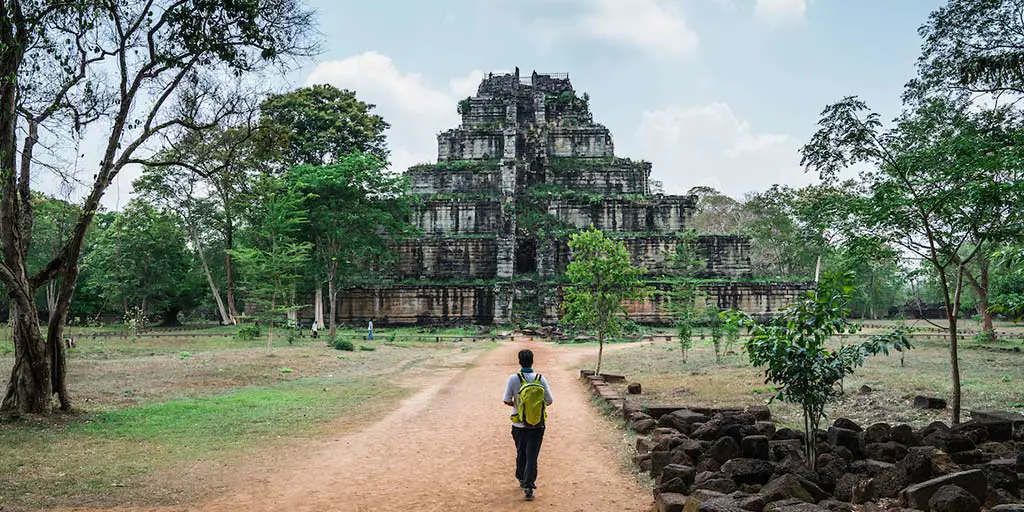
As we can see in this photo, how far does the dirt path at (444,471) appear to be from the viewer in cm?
681

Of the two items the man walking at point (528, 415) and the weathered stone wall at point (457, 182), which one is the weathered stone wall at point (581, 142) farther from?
the man walking at point (528, 415)

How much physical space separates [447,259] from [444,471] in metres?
33.3

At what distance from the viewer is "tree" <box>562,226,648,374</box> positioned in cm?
1723

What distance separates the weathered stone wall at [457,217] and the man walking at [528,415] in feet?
115

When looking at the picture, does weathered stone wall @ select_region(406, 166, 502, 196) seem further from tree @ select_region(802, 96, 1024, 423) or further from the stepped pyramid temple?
tree @ select_region(802, 96, 1024, 423)

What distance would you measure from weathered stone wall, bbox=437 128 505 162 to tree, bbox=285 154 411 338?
1286cm

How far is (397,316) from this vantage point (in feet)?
128

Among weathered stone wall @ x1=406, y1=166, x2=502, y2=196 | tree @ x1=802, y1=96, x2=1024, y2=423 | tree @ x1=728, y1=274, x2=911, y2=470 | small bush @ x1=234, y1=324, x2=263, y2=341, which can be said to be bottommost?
small bush @ x1=234, y1=324, x2=263, y2=341

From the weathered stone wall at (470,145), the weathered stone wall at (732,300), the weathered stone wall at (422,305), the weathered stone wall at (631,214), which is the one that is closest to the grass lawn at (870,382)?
the weathered stone wall at (732,300)

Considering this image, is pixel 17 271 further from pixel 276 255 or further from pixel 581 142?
pixel 581 142

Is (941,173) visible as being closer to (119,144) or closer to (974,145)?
(974,145)

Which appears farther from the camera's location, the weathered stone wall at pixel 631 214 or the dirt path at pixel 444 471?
the weathered stone wall at pixel 631 214

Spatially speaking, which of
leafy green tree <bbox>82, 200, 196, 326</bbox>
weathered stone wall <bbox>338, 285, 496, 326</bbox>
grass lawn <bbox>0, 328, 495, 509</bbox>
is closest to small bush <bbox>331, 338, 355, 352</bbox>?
grass lawn <bbox>0, 328, 495, 509</bbox>

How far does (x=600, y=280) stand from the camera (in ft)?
57.3
